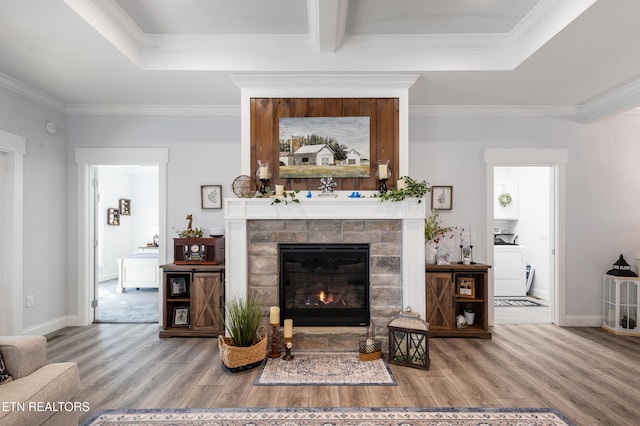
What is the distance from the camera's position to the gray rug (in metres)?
4.74

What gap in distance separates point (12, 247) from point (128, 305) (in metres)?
2.02

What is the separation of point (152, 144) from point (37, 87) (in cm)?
122

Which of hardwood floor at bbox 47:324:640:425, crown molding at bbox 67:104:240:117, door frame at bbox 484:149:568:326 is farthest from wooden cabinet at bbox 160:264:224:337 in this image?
door frame at bbox 484:149:568:326

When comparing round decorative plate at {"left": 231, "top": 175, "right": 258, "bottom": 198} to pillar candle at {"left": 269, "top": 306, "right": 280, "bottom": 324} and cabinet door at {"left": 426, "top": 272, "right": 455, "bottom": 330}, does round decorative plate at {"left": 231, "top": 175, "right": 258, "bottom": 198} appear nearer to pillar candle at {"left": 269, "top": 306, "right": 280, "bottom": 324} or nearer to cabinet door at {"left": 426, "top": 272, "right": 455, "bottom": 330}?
pillar candle at {"left": 269, "top": 306, "right": 280, "bottom": 324}

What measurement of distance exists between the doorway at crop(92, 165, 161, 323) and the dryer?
→ 17.0 feet

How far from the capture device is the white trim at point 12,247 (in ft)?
12.2

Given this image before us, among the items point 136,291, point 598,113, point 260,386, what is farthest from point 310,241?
point 136,291

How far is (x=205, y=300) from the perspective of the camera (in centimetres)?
401

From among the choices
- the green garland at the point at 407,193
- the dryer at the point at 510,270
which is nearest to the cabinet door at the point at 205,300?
the green garland at the point at 407,193

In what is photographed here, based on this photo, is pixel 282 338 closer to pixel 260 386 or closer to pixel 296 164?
pixel 260 386

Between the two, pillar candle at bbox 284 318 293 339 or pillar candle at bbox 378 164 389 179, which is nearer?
pillar candle at bbox 284 318 293 339

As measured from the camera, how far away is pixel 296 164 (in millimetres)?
3625

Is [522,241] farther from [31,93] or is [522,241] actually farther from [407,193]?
[31,93]

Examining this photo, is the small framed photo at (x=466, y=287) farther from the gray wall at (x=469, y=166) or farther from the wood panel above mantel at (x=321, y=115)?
the wood panel above mantel at (x=321, y=115)
